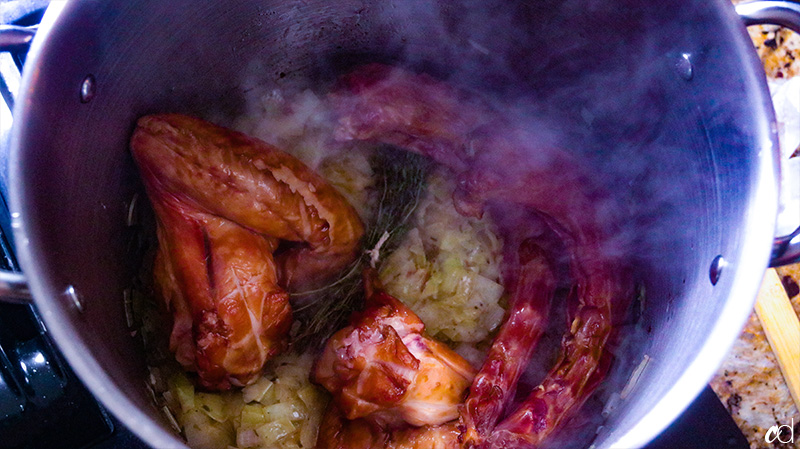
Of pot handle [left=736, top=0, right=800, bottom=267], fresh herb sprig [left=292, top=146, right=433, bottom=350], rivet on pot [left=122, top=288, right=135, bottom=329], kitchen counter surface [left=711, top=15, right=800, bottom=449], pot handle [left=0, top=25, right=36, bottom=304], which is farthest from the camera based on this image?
kitchen counter surface [left=711, top=15, right=800, bottom=449]

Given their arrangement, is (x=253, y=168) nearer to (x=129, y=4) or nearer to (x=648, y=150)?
(x=129, y=4)

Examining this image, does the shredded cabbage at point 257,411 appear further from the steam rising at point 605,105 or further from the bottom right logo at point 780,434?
the bottom right logo at point 780,434

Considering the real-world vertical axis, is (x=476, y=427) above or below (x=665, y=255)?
below

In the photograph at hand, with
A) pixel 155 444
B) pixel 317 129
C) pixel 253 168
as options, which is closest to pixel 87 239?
pixel 253 168

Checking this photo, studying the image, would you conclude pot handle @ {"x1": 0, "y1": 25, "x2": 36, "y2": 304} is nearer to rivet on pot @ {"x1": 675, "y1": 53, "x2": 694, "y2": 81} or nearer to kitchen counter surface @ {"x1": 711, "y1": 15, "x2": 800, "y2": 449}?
rivet on pot @ {"x1": 675, "y1": 53, "x2": 694, "y2": 81}

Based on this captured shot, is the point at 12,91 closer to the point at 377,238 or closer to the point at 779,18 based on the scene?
the point at 377,238

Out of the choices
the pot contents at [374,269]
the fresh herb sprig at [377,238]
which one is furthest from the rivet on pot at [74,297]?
the fresh herb sprig at [377,238]

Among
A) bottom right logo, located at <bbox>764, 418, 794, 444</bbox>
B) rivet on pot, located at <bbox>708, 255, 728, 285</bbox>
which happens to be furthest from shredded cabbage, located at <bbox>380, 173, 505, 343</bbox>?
bottom right logo, located at <bbox>764, 418, 794, 444</bbox>
